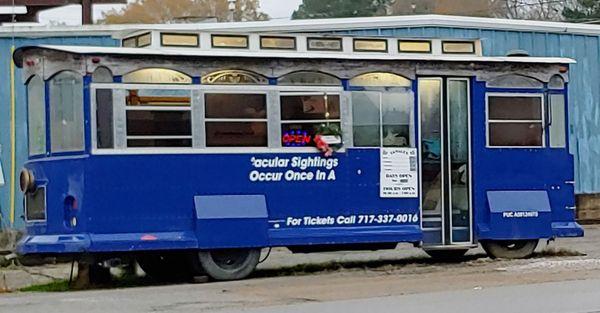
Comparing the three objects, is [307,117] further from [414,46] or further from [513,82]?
[513,82]

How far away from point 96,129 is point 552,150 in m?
6.93

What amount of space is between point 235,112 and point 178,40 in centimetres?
121

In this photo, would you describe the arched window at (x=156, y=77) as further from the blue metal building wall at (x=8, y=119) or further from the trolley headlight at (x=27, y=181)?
the blue metal building wall at (x=8, y=119)

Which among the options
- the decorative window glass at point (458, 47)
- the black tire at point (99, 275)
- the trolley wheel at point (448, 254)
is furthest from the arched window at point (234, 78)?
the trolley wheel at point (448, 254)

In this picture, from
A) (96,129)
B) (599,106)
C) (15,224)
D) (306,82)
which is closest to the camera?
(96,129)

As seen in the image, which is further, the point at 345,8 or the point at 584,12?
the point at 345,8

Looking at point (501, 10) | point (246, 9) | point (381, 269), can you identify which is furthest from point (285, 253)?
point (246, 9)

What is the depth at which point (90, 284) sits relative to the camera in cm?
1606

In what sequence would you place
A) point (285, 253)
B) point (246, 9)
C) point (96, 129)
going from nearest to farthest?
point (96, 129) → point (285, 253) → point (246, 9)

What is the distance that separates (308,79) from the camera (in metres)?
16.6

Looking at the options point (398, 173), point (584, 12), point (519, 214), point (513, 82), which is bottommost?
point (519, 214)

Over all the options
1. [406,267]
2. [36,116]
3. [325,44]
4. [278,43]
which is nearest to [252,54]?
[278,43]

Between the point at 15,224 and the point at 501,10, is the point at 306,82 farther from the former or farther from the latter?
the point at 501,10

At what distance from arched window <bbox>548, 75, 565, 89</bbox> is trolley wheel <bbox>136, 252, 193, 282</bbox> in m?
6.08
